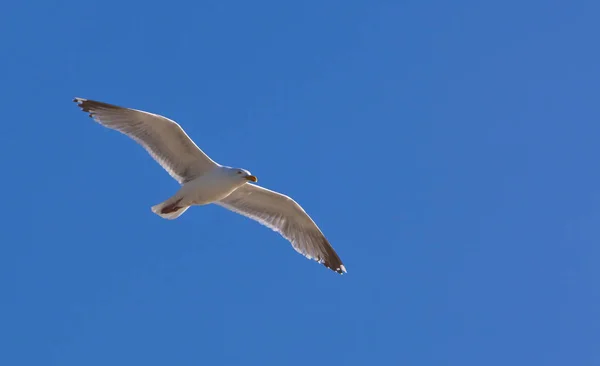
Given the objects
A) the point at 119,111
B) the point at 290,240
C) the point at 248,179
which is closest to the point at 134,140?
the point at 119,111

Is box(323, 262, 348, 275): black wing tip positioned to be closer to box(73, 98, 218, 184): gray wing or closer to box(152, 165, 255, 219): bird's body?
box(152, 165, 255, 219): bird's body

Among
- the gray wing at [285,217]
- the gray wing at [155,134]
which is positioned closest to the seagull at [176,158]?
the gray wing at [155,134]

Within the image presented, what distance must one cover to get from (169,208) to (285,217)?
5.95ft

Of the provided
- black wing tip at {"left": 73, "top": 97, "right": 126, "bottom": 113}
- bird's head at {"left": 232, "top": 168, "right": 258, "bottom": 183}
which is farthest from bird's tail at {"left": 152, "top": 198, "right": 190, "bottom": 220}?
black wing tip at {"left": 73, "top": 97, "right": 126, "bottom": 113}

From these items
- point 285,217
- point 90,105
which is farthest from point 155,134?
point 285,217

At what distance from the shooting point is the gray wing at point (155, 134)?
1232 centimetres

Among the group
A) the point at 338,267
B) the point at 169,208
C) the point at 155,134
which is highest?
the point at 338,267

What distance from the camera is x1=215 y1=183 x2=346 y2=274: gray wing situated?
13.3 m

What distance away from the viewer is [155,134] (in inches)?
490

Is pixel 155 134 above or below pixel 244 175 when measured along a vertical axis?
below

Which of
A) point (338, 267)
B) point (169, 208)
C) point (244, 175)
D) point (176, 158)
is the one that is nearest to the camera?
point (244, 175)

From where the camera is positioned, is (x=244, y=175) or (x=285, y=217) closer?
(x=244, y=175)

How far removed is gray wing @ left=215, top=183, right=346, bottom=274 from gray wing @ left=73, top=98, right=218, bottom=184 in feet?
2.91

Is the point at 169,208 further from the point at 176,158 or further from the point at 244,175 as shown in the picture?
the point at 244,175
